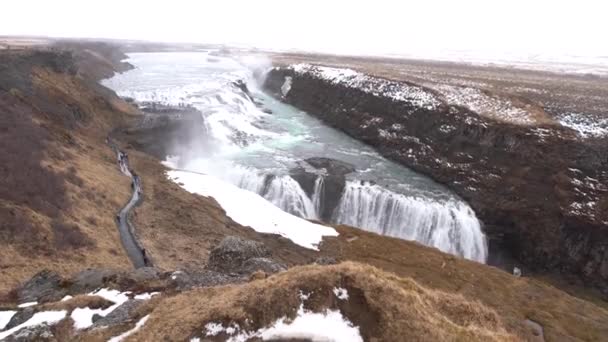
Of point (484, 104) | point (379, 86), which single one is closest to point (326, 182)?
point (484, 104)

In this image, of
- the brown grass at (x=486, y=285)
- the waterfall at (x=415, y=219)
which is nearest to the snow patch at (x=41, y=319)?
the brown grass at (x=486, y=285)

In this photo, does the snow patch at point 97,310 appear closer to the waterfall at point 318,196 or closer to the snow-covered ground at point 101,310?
the snow-covered ground at point 101,310

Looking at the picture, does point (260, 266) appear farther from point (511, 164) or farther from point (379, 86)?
point (379, 86)

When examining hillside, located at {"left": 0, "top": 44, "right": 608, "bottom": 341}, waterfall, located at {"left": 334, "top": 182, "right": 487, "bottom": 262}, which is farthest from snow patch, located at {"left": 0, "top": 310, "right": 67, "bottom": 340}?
waterfall, located at {"left": 334, "top": 182, "right": 487, "bottom": 262}

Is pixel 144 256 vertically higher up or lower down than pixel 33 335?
lower down

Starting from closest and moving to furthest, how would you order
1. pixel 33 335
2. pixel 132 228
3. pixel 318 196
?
pixel 33 335, pixel 132 228, pixel 318 196

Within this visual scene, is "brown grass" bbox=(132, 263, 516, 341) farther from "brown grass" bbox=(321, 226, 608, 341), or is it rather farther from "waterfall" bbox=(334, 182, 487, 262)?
"waterfall" bbox=(334, 182, 487, 262)
